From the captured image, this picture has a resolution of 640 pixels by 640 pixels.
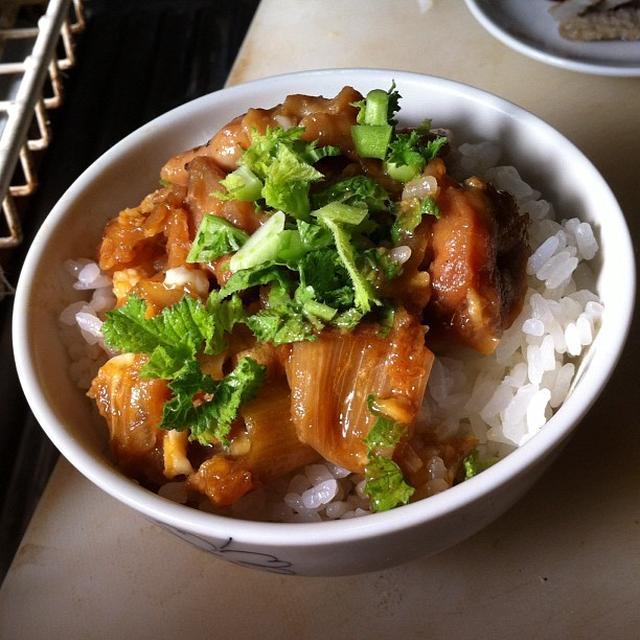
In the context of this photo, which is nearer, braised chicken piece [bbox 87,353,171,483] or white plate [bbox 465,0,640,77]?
braised chicken piece [bbox 87,353,171,483]

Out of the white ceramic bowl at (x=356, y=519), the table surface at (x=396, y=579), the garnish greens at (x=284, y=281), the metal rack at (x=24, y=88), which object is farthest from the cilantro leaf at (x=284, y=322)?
the metal rack at (x=24, y=88)

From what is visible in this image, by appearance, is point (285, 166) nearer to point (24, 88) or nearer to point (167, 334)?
point (167, 334)

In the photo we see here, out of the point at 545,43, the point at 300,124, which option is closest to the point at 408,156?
the point at 300,124

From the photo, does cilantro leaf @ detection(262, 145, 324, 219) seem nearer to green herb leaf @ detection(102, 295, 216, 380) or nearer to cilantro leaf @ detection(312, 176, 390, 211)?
cilantro leaf @ detection(312, 176, 390, 211)

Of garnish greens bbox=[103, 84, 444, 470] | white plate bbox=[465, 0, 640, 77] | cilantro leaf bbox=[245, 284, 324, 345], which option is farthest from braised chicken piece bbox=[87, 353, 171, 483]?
white plate bbox=[465, 0, 640, 77]

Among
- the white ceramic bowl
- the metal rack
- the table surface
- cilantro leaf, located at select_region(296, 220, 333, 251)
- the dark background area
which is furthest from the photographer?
the dark background area

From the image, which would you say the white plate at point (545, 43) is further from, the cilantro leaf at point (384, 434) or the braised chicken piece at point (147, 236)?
the cilantro leaf at point (384, 434)

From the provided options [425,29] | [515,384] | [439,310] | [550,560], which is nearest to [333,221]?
[439,310]
